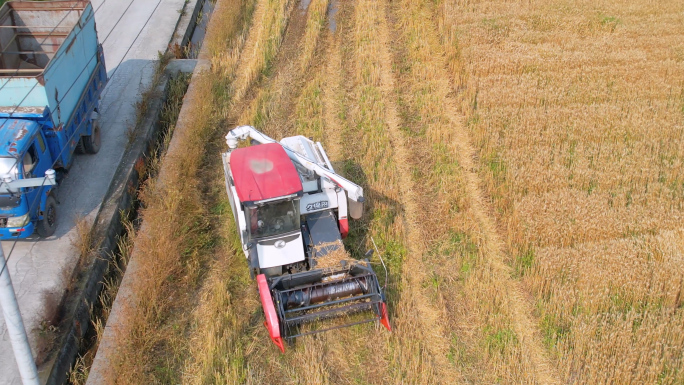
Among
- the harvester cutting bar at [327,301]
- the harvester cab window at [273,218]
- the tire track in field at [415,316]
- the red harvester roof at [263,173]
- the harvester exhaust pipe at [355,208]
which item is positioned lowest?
the tire track in field at [415,316]

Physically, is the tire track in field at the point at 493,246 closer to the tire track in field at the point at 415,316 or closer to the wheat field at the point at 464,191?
the wheat field at the point at 464,191

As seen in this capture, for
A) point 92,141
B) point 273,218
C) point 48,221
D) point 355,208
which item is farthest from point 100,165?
point 355,208

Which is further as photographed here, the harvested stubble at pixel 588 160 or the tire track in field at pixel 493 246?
the harvested stubble at pixel 588 160

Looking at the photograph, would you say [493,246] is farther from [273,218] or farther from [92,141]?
[92,141]

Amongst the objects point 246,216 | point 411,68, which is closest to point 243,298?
point 246,216

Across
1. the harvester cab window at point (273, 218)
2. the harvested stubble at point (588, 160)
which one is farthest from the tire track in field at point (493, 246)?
the harvester cab window at point (273, 218)

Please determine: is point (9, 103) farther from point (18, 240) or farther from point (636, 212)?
point (636, 212)

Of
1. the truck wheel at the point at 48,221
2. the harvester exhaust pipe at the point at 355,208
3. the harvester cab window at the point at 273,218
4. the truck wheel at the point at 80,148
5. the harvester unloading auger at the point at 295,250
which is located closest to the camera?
the harvester unloading auger at the point at 295,250

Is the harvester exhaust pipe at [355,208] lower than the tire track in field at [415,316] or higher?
higher

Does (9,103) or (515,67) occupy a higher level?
(9,103)
